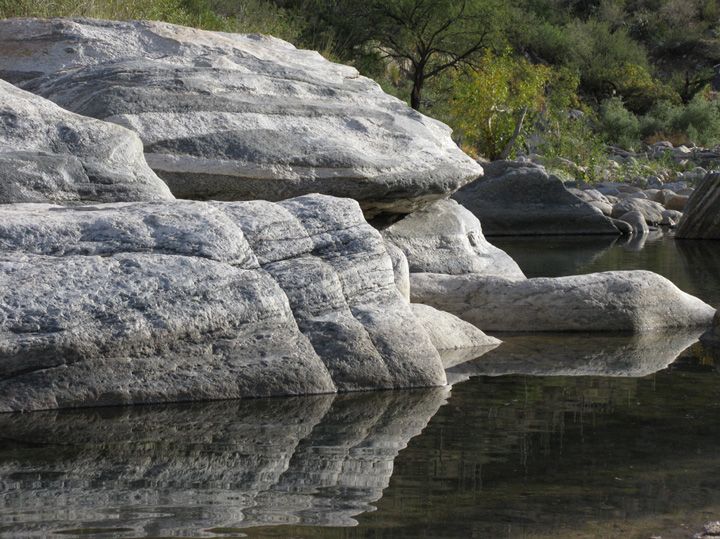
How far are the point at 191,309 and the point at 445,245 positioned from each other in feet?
14.3

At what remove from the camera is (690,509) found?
2814 mm

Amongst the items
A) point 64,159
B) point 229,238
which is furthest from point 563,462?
point 64,159

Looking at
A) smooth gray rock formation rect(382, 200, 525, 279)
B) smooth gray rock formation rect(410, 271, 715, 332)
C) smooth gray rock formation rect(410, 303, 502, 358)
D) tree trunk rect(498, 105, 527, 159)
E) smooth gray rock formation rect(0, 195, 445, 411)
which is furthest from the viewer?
tree trunk rect(498, 105, 527, 159)

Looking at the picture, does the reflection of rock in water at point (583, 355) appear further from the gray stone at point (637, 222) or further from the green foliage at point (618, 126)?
the green foliage at point (618, 126)

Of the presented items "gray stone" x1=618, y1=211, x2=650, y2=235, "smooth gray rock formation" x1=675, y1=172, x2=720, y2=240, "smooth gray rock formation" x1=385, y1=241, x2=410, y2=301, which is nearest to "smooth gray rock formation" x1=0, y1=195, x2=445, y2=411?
"smooth gray rock formation" x1=385, y1=241, x2=410, y2=301

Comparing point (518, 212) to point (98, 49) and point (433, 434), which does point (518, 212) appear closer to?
point (98, 49)

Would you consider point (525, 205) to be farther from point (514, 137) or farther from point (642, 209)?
point (514, 137)

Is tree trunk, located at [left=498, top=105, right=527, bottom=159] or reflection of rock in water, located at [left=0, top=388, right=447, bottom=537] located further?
tree trunk, located at [left=498, top=105, right=527, bottom=159]

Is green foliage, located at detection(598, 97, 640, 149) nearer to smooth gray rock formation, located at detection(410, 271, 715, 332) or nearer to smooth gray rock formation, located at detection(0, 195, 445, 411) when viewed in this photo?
smooth gray rock formation, located at detection(410, 271, 715, 332)

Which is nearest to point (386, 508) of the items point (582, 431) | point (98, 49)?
point (582, 431)

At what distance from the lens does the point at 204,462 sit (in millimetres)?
3324

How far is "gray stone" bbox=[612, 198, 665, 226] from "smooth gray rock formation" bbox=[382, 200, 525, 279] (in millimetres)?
9065

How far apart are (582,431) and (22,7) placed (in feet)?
29.5

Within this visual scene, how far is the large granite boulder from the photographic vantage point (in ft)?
22.7
